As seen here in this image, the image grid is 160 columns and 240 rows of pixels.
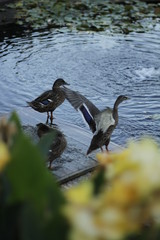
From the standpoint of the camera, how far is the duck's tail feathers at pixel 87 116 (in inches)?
192

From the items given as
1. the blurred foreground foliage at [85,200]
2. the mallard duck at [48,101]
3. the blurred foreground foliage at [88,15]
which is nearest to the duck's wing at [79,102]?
the mallard duck at [48,101]

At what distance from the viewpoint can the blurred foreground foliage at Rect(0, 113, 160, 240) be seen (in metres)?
0.68

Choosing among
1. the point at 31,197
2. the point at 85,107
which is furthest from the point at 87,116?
the point at 31,197

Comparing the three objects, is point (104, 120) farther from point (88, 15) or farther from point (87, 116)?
point (88, 15)

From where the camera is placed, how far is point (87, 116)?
16.4ft

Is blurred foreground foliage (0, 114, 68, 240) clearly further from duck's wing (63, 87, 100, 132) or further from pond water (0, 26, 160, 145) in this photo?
pond water (0, 26, 160, 145)

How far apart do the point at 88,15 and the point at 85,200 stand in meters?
11.9

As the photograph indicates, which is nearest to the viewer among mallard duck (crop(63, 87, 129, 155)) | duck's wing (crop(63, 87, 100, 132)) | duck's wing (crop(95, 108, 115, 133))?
mallard duck (crop(63, 87, 129, 155))

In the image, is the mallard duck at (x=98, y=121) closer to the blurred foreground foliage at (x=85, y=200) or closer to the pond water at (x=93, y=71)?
the pond water at (x=93, y=71)

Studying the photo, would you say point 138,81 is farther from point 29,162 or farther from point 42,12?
point 29,162

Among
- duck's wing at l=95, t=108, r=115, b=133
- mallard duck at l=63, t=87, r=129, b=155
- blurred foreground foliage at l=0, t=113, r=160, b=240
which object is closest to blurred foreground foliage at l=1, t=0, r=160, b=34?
mallard duck at l=63, t=87, r=129, b=155

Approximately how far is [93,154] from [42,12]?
829 centimetres

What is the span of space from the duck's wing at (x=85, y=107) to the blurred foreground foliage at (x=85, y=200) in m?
4.01

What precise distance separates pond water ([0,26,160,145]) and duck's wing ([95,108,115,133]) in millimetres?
1216
